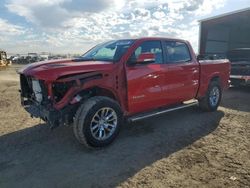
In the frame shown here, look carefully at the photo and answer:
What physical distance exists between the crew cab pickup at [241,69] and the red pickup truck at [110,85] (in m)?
5.34

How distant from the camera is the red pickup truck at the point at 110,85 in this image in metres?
4.90

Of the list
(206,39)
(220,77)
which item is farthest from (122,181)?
(206,39)

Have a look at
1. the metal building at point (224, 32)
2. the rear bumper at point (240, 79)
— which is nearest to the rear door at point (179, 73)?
the rear bumper at point (240, 79)

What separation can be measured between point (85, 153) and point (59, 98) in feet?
3.43

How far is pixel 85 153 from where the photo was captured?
4.99 meters

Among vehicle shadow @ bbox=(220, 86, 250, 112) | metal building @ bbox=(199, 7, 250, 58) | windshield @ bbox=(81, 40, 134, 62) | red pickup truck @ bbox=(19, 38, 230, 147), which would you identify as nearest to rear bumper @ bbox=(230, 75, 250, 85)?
vehicle shadow @ bbox=(220, 86, 250, 112)

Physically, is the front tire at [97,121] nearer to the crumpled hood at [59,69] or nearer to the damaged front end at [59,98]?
the damaged front end at [59,98]

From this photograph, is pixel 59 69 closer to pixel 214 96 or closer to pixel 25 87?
pixel 25 87

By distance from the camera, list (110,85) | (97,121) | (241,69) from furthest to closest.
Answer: (241,69)
(110,85)
(97,121)

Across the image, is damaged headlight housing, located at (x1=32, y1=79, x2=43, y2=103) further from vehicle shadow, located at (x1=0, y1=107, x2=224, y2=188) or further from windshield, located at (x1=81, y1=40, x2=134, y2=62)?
windshield, located at (x1=81, y1=40, x2=134, y2=62)

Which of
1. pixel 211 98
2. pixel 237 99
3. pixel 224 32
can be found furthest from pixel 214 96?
pixel 224 32

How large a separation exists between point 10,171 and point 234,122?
5045mm

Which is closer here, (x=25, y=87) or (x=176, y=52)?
(x=25, y=87)

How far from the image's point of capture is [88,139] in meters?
4.95
